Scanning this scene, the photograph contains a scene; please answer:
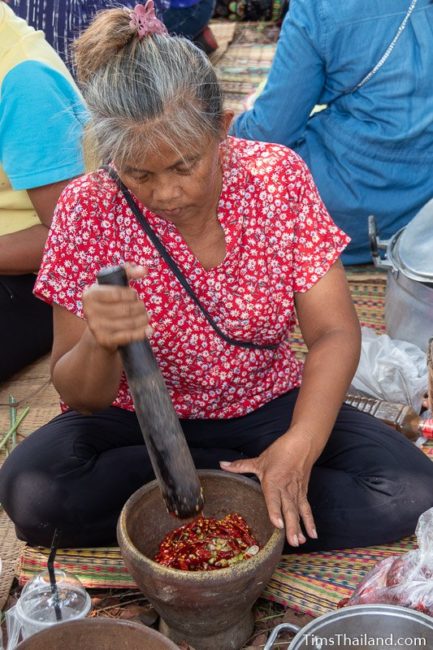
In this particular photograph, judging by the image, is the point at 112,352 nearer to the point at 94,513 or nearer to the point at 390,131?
the point at 94,513

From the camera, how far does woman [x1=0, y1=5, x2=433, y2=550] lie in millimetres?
2182

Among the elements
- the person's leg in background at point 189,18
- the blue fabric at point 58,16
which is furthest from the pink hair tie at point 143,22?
the person's leg in background at point 189,18

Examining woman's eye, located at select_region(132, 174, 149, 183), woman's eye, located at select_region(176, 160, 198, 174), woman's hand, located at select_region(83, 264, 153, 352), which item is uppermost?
woman's eye, located at select_region(176, 160, 198, 174)

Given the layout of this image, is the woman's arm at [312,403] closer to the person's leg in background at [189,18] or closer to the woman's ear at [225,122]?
the woman's ear at [225,122]

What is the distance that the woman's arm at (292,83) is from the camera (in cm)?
371

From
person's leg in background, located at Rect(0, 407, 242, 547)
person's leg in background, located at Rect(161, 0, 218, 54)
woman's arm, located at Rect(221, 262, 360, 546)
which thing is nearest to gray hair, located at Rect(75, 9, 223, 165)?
woman's arm, located at Rect(221, 262, 360, 546)

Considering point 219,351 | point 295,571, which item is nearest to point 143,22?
point 219,351

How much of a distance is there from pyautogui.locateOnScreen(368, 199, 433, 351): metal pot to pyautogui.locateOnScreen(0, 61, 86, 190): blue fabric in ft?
4.29

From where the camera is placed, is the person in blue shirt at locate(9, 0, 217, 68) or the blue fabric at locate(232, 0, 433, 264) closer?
the blue fabric at locate(232, 0, 433, 264)

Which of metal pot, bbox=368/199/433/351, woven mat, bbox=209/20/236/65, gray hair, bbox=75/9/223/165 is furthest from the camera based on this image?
woven mat, bbox=209/20/236/65

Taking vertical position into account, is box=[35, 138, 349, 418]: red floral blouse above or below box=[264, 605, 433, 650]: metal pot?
above

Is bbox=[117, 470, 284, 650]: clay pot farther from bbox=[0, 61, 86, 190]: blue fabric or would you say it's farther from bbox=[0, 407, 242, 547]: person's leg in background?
bbox=[0, 61, 86, 190]: blue fabric

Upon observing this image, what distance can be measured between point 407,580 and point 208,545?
49cm

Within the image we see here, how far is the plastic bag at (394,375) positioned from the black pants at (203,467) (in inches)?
25.6
